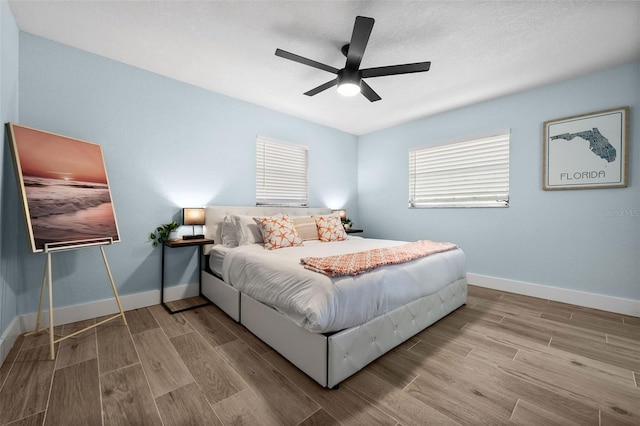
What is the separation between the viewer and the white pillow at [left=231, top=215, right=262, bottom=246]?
3129 millimetres

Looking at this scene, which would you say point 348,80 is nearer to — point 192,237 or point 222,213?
point 222,213

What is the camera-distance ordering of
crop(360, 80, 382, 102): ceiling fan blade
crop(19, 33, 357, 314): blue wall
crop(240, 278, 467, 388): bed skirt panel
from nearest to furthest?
crop(240, 278, 467, 388): bed skirt panel, crop(19, 33, 357, 314): blue wall, crop(360, 80, 382, 102): ceiling fan blade

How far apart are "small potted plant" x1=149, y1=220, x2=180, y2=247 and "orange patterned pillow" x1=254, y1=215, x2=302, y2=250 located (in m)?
0.94

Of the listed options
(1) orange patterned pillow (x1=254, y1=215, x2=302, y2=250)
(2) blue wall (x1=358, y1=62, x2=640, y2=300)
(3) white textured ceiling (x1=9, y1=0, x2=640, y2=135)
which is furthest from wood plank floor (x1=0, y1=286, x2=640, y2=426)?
(3) white textured ceiling (x1=9, y1=0, x2=640, y2=135)

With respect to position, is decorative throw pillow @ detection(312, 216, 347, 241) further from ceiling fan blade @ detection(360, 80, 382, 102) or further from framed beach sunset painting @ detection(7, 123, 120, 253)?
framed beach sunset painting @ detection(7, 123, 120, 253)

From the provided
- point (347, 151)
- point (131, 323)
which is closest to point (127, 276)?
point (131, 323)

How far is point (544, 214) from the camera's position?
3260 mm

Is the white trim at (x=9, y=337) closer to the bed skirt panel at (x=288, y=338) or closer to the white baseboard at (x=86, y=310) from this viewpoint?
the white baseboard at (x=86, y=310)

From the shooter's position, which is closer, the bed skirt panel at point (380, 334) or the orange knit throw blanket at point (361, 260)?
the bed skirt panel at point (380, 334)

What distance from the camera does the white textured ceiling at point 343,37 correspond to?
2018 millimetres

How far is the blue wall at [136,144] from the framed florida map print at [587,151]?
3.81 metres

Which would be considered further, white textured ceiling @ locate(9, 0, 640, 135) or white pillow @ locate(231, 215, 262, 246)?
Result: white pillow @ locate(231, 215, 262, 246)

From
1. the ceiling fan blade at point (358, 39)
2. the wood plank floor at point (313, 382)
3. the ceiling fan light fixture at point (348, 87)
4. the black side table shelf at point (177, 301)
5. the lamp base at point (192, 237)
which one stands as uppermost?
the ceiling fan blade at point (358, 39)

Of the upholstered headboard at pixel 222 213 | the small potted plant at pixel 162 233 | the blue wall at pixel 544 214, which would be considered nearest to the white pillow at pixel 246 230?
the upholstered headboard at pixel 222 213
